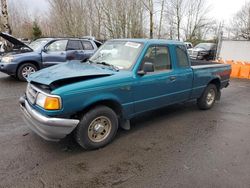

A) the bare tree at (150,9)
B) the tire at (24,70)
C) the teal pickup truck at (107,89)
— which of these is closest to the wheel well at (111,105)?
the teal pickup truck at (107,89)

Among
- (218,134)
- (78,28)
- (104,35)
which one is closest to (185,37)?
(104,35)

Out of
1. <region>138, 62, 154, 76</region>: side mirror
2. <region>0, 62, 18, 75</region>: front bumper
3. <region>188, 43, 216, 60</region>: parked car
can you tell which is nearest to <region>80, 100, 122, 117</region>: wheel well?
<region>138, 62, 154, 76</region>: side mirror

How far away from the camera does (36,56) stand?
348 inches

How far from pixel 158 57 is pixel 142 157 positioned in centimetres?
197

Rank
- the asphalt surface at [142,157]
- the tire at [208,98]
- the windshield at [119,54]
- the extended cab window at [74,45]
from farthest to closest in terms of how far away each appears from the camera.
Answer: the extended cab window at [74,45] < the tire at [208,98] < the windshield at [119,54] < the asphalt surface at [142,157]

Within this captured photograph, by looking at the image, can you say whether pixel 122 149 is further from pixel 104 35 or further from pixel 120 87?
pixel 104 35

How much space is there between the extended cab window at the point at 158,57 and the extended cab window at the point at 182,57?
321mm

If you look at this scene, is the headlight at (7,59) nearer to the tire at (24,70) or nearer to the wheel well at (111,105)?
the tire at (24,70)

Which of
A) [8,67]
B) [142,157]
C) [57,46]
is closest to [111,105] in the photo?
[142,157]

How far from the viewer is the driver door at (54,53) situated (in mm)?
9117

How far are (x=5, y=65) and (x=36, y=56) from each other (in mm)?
1155

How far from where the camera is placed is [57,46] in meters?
9.50

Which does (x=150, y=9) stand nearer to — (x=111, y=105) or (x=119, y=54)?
(x=119, y=54)

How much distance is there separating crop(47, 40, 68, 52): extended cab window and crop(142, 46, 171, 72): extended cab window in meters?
6.17
